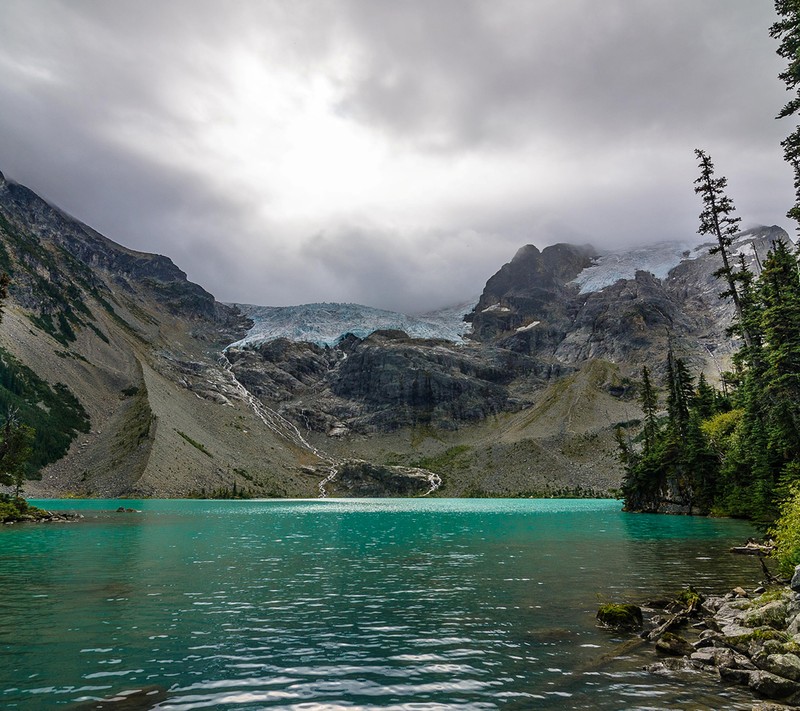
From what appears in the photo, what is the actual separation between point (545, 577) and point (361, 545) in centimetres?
2342

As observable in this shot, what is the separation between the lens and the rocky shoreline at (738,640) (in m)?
13.8

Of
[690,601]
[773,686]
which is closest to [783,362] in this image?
[690,601]

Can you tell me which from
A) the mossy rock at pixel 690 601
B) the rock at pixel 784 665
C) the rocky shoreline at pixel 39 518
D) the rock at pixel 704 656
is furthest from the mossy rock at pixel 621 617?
the rocky shoreline at pixel 39 518

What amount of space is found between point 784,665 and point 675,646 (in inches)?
130

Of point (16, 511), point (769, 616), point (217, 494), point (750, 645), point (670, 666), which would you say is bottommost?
point (217, 494)

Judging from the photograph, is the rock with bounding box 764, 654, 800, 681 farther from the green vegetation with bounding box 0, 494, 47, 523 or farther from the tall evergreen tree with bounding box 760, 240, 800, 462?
the green vegetation with bounding box 0, 494, 47, 523

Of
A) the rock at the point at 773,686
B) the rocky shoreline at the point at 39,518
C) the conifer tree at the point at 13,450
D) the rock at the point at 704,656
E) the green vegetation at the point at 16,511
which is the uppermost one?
the conifer tree at the point at 13,450

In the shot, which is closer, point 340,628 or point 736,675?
point 736,675

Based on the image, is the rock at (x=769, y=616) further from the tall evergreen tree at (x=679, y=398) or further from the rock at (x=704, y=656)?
the tall evergreen tree at (x=679, y=398)

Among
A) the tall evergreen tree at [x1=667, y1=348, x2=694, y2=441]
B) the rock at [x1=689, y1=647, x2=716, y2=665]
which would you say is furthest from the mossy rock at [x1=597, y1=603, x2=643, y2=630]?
the tall evergreen tree at [x1=667, y1=348, x2=694, y2=441]

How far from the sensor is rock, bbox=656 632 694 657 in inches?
659

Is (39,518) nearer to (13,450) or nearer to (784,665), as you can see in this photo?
(13,450)

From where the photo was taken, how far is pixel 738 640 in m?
17.1

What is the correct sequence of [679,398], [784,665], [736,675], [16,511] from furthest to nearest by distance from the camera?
1. [679,398]
2. [16,511]
3. [736,675]
4. [784,665]
